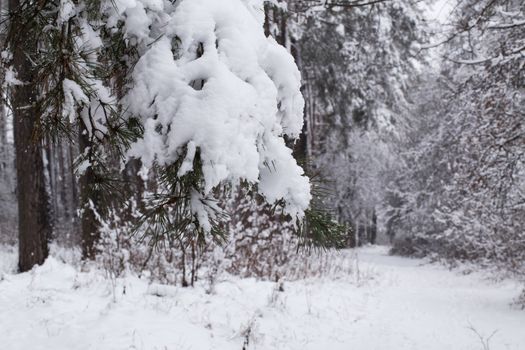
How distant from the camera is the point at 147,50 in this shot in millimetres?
1922

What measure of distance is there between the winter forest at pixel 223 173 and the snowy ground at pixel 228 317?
0.03m

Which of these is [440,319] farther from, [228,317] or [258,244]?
[228,317]

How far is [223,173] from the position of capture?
5.49ft

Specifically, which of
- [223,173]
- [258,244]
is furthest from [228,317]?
[223,173]

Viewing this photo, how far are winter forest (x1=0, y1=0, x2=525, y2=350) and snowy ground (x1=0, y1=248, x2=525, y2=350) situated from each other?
0.03 metres

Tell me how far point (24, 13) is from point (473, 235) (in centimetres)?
1227

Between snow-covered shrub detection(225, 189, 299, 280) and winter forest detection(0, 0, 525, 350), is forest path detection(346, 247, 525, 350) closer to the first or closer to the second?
winter forest detection(0, 0, 525, 350)

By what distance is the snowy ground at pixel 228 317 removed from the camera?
13.1 ft

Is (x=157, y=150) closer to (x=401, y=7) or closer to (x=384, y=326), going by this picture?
(x=384, y=326)

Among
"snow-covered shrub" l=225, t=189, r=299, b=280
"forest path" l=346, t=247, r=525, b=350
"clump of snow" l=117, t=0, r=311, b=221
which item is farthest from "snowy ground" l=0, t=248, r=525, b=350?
"clump of snow" l=117, t=0, r=311, b=221

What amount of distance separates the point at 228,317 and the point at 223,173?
3.56m

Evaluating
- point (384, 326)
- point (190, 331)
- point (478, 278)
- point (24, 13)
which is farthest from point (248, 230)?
point (478, 278)

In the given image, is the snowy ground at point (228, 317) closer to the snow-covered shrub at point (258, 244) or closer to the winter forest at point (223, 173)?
the winter forest at point (223, 173)

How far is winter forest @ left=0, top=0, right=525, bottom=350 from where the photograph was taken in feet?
6.05
